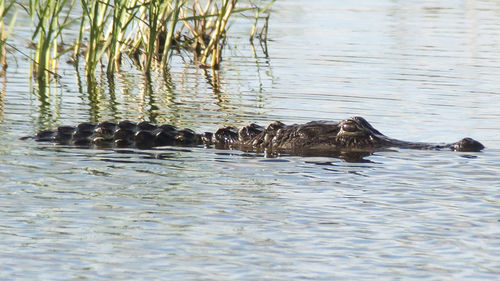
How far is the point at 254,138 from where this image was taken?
977cm

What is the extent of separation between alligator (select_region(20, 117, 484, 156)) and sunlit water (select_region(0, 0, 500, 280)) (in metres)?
0.30

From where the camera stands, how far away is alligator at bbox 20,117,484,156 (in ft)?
31.1

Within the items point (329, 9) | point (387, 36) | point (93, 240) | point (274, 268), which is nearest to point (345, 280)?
point (274, 268)

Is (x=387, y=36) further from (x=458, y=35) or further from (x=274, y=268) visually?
(x=274, y=268)

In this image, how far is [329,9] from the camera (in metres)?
22.8

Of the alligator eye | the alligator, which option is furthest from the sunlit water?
the alligator eye

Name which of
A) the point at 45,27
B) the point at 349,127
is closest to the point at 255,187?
the point at 349,127

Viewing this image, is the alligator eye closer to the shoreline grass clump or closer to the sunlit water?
the sunlit water

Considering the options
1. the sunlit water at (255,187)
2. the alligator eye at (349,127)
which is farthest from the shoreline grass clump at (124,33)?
the alligator eye at (349,127)

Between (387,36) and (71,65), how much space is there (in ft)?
20.8

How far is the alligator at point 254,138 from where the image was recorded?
31.1 feet

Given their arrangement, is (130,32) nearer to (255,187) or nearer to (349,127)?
(349,127)

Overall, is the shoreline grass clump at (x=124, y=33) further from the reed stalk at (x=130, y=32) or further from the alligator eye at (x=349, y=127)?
the alligator eye at (x=349, y=127)

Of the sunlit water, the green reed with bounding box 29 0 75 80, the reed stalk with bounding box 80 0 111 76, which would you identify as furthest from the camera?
the reed stalk with bounding box 80 0 111 76
